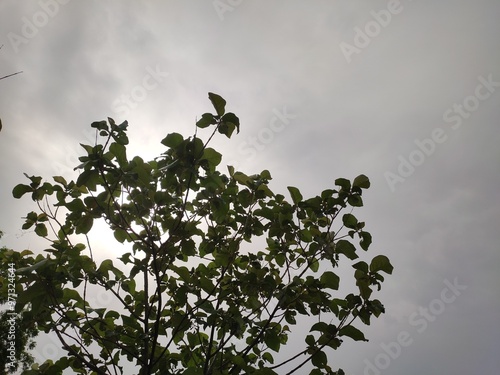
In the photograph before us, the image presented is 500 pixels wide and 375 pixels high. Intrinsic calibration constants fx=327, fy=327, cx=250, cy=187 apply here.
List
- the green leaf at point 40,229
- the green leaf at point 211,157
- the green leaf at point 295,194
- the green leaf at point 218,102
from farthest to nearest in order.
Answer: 1. the green leaf at point 40,229
2. the green leaf at point 295,194
3. the green leaf at point 211,157
4. the green leaf at point 218,102

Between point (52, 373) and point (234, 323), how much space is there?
1.60 m

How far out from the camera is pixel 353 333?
2.77 m

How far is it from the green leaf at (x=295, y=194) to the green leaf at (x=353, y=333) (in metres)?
1.17

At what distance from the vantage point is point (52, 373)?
2.78 metres

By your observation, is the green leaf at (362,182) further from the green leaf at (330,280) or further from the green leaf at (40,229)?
the green leaf at (40,229)

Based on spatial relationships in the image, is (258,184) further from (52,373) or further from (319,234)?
(52,373)

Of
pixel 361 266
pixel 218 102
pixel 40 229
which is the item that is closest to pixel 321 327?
pixel 361 266

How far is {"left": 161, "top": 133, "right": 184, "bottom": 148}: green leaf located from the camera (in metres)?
2.33

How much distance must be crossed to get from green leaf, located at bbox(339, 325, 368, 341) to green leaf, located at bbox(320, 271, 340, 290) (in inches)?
13.6

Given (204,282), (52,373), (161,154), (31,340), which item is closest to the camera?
(161,154)

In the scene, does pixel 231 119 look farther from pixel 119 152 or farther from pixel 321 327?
pixel 321 327

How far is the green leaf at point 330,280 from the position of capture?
295 centimetres

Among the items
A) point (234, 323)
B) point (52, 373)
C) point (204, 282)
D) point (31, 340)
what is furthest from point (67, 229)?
point (31, 340)

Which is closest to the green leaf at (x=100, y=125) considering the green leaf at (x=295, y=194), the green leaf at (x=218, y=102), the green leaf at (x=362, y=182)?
the green leaf at (x=218, y=102)
